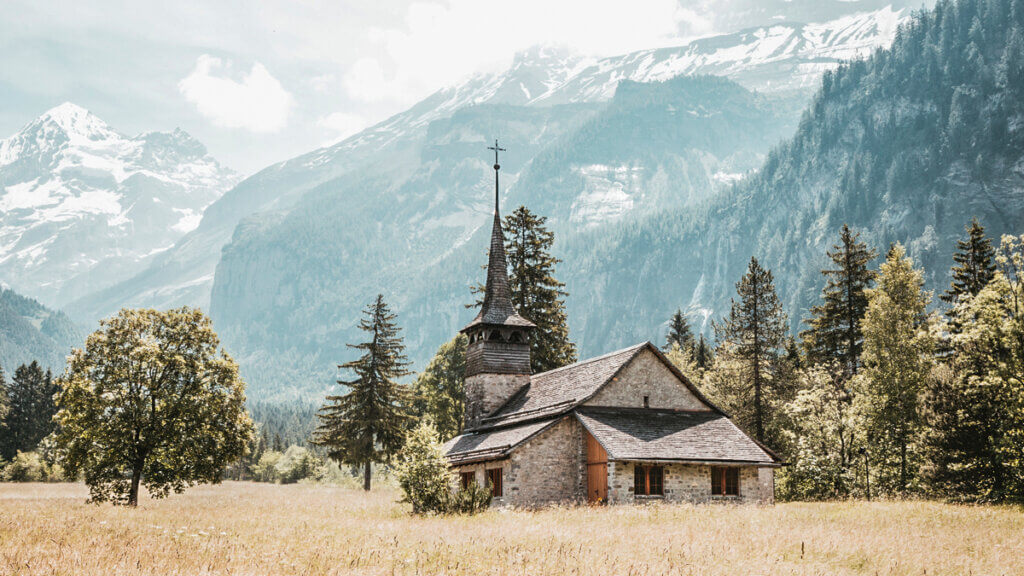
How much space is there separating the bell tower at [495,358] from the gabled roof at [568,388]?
103cm

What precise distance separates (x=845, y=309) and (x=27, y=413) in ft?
266

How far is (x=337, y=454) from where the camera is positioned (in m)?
50.1

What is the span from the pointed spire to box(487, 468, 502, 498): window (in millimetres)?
10288

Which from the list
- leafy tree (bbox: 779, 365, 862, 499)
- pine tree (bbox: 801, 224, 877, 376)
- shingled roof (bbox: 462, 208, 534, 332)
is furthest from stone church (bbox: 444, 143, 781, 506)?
pine tree (bbox: 801, 224, 877, 376)

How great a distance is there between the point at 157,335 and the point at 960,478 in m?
30.9

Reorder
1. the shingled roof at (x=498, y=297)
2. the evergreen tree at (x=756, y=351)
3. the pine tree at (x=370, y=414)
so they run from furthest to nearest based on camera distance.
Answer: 1. the pine tree at (x=370, y=414)
2. the evergreen tree at (x=756, y=351)
3. the shingled roof at (x=498, y=297)

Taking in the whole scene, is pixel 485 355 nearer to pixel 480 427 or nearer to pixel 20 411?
pixel 480 427

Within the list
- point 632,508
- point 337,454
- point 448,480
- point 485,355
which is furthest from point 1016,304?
point 337,454

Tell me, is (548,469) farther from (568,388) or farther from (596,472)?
(568,388)

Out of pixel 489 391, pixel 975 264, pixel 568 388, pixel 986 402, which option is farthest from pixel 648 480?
pixel 975 264

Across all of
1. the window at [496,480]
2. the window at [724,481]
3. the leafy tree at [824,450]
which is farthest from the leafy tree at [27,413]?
the leafy tree at [824,450]

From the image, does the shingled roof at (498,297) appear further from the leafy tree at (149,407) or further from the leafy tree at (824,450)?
the leafy tree at (824,450)

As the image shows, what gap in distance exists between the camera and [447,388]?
64.8 metres

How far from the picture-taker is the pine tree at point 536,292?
156 ft
